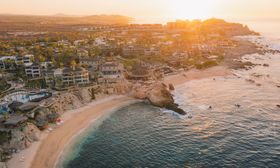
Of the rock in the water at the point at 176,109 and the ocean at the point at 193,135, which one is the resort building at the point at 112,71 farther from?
the rock in the water at the point at 176,109

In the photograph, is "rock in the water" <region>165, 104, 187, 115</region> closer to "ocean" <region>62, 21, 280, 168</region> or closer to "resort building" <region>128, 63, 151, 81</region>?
"ocean" <region>62, 21, 280, 168</region>

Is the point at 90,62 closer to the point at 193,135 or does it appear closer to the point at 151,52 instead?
the point at 151,52

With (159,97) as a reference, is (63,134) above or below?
below

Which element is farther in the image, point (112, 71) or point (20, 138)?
point (112, 71)

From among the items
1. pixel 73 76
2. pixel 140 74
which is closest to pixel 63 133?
pixel 73 76

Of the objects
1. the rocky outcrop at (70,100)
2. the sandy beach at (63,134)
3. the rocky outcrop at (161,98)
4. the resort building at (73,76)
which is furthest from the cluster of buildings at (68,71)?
the rocky outcrop at (161,98)

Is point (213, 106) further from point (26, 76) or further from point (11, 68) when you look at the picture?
point (11, 68)
